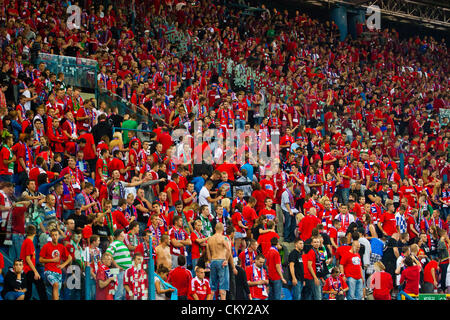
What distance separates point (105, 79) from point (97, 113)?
1.70 metres

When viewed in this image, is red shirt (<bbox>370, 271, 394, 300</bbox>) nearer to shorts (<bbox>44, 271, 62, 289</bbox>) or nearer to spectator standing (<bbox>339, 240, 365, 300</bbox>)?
spectator standing (<bbox>339, 240, 365, 300</bbox>)

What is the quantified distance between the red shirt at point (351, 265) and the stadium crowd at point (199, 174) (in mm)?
23

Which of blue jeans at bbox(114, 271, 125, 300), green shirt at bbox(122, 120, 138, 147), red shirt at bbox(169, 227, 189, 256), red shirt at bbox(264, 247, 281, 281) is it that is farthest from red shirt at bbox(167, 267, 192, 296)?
green shirt at bbox(122, 120, 138, 147)

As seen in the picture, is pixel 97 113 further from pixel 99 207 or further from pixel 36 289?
pixel 36 289

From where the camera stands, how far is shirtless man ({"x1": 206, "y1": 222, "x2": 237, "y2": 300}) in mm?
10508

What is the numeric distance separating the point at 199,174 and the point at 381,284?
4.09 meters

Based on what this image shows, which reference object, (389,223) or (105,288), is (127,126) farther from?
(105,288)

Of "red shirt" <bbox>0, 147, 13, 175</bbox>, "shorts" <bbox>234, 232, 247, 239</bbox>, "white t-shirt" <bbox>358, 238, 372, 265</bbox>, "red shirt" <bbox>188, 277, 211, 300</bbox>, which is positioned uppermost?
"red shirt" <bbox>0, 147, 13, 175</bbox>

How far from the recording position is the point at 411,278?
12336mm

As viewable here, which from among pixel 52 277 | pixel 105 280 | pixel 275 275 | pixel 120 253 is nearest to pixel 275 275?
pixel 275 275

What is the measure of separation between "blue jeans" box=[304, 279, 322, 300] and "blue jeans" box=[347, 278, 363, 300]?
606mm

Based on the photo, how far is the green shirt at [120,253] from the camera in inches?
352

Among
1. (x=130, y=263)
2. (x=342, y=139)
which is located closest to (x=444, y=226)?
(x=342, y=139)

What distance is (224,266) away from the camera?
1055 centimetres
